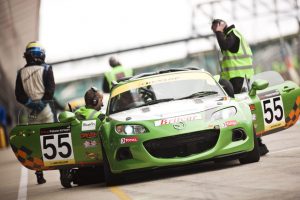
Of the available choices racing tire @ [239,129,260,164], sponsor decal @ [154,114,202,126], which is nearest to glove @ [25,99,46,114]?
sponsor decal @ [154,114,202,126]

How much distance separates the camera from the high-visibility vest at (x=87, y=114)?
1216cm

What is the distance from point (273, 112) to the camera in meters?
11.5

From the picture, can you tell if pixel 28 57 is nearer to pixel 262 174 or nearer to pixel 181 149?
pixel 181 149

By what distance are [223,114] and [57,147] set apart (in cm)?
247

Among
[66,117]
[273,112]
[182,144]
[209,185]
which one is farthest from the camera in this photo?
[273,112]

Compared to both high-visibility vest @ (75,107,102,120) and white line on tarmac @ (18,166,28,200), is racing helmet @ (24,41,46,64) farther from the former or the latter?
white line on tarmac @ (18,166,28,200)

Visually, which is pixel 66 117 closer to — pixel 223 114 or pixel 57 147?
pixel 57 147

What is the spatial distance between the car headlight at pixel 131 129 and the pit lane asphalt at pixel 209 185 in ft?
1.98

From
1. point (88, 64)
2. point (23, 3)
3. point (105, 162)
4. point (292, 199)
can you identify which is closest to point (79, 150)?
point (105, 162)

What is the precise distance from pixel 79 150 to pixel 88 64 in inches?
1690

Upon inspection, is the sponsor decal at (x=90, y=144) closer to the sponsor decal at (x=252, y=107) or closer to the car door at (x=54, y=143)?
the car door at (x=54, y=143)

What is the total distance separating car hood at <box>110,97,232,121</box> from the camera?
34.0 feet

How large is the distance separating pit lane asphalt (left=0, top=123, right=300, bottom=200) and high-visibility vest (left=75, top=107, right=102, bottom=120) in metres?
1.01

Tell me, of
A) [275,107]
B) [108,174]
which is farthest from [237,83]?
[108,174]
